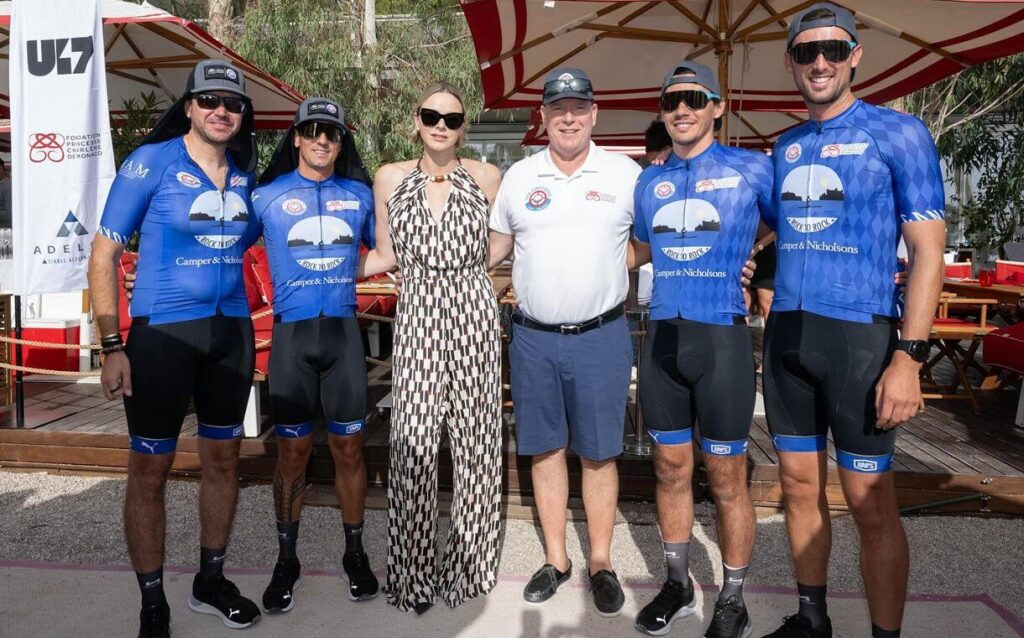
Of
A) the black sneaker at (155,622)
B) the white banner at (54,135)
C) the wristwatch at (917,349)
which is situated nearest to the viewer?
the wristwatch at (917,349)

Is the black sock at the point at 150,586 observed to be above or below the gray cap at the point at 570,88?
below

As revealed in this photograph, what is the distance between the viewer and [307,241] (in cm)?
322

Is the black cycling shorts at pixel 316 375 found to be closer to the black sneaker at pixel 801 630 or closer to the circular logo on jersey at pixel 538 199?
the circular logo on jersey at pixel 538 199

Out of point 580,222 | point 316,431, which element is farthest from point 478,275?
point 316,431

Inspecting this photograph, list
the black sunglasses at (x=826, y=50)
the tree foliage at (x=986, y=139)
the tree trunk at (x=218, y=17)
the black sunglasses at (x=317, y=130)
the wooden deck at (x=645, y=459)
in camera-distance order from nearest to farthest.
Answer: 1. the black sunglasses at (x=826, y=50)
2. the black sunglasses at (x=317, y=130)
3. the wooden deck at (x=645, y=459)
4. the tree trunk at (x=218, y=17)
5. the tree foliage at (x=986, y=139)

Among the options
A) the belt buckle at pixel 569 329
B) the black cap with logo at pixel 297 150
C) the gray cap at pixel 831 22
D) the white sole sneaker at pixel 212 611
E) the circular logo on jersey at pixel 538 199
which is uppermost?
the gray cap at pixel 831 22

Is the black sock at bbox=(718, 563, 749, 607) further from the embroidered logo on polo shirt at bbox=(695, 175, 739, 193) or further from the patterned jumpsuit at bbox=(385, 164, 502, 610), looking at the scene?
the embroidered logo on polo shirt at bbox=(695, 175, 739, 193)

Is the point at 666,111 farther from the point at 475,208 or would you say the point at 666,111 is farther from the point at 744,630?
the point at 744,630

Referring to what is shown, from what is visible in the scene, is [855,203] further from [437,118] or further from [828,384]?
[437,118]

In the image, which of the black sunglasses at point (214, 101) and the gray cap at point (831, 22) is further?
the black sunglasses at point (214, 101)

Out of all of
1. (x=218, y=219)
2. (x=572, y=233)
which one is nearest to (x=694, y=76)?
(x=572, y=233)

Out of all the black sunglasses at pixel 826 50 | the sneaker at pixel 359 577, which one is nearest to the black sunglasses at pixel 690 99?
the black sunglasses at pixel 826 50

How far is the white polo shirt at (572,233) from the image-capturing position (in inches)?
124

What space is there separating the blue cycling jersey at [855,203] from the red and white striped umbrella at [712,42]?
1740 mm
